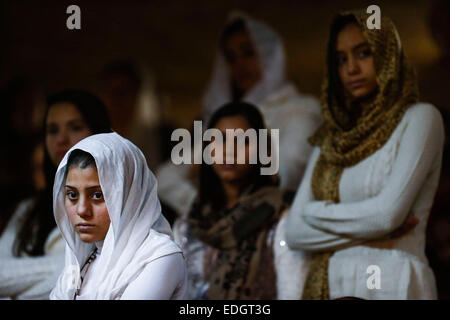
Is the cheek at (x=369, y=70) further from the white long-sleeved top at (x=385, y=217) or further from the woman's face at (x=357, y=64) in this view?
the white long-sleeved top at (x=385, y=217)

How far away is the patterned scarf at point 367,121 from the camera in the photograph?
278 centimetres

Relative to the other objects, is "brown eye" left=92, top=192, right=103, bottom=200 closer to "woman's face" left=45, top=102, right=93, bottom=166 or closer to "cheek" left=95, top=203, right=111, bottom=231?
"cheek" left=95, top=203, right=111, bottom=231

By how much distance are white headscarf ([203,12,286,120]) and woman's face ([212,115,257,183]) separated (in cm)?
94

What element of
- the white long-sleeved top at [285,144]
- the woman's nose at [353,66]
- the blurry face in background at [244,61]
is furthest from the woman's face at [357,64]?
the blurry face in background at [244,61]

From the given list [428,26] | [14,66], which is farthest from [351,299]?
[14,66]

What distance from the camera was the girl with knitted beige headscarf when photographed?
2.65 m

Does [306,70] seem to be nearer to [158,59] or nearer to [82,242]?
[158,59]

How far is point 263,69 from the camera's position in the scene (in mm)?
4055

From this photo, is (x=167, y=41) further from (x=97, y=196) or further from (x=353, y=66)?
(x=97, y=196)

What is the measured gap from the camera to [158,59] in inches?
214

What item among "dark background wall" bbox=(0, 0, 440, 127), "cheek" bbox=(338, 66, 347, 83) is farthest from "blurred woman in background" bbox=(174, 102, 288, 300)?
"dark background wall" bbox=(0, 0, 440, 127)

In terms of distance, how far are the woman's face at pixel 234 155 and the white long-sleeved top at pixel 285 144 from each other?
0.46 meters

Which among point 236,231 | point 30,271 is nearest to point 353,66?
point 236,231

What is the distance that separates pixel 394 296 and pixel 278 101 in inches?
59.3
